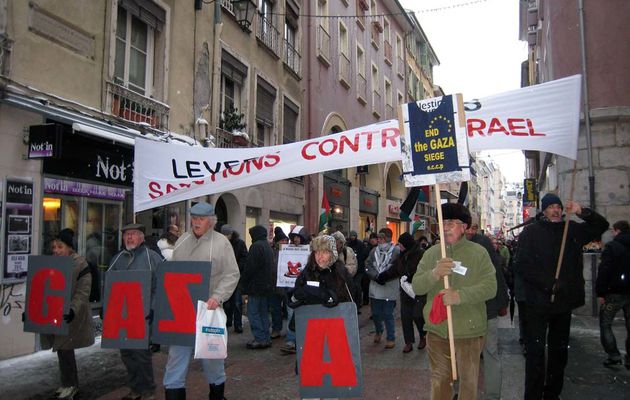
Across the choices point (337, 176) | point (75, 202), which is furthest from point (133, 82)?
point (337, 176)

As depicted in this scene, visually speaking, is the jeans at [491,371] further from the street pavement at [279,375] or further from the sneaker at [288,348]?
the sneaker at [288,348]

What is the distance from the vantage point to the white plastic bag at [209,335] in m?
4.20

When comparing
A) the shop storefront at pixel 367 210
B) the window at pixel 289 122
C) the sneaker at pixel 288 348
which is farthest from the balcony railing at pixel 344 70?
the sneaker at pixel 288 348

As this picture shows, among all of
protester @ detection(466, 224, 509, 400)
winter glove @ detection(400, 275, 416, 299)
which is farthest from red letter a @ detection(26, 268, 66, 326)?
winter glove @ detection(400, 275, 416, 299)

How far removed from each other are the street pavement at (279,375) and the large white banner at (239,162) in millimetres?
2043

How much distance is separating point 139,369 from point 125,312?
63cm

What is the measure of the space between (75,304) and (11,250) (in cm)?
245

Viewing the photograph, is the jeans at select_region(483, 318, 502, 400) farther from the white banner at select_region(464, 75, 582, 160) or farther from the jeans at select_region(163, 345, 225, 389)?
the jeans at select_region(163, 345, 225, 389)

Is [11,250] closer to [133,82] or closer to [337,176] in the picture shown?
[133,82]

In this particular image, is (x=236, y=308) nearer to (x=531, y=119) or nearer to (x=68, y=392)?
(x=68, y=392)

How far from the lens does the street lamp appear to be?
12.2 m

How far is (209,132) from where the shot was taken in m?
11.7

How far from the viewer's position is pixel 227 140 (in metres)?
12.6

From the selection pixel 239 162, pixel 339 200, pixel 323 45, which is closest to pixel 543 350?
pixel 239 162
